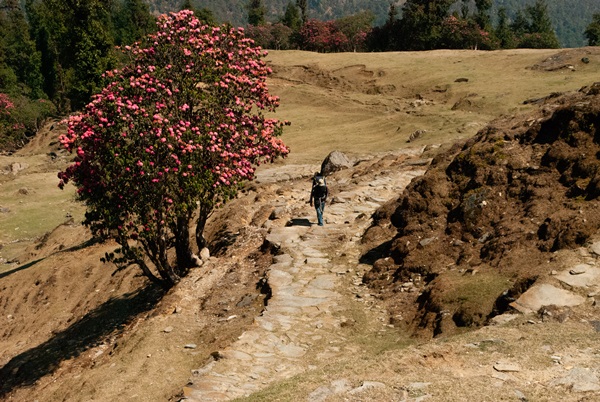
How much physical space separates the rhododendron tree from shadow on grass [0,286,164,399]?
1490mm

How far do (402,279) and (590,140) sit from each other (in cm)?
508

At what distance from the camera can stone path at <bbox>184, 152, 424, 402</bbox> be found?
972 cm

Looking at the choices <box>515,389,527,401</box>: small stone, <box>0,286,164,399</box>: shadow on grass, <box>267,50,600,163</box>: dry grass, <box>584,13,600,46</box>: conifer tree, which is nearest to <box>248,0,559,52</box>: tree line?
<box>584,13,600,46</box>: conifer tree

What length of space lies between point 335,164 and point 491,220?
13.3 meters

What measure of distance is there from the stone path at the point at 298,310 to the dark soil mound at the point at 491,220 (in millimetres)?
1095

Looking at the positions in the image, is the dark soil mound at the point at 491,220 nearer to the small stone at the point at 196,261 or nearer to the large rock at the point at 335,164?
the small stone at the point at 196,261

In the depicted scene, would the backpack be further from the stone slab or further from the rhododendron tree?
the stone slab

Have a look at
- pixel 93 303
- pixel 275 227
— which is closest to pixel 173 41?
pixel 275 227

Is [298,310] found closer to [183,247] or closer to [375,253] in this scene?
[375,253]

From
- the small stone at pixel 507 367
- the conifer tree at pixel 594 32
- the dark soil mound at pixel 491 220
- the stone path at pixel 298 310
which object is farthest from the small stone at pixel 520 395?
the conifer tree at pixel 594 32

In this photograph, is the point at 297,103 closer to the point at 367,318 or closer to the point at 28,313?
the point at 28,313

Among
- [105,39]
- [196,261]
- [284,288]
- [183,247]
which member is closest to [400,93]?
[105,39]

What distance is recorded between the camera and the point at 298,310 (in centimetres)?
1226

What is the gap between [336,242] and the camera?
52.4ft
